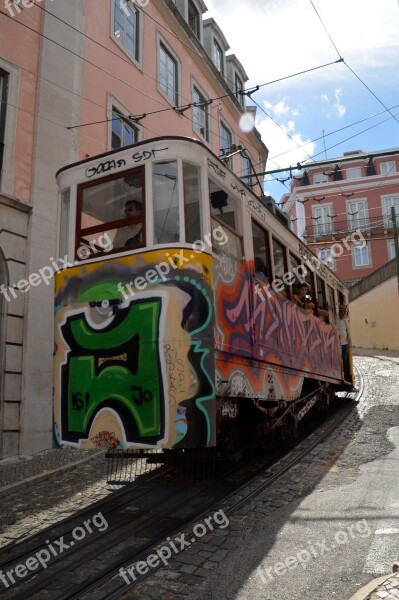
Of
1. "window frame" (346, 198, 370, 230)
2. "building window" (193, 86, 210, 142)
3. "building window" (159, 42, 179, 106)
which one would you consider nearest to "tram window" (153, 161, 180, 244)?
"building window" (159, 42, 179, 106)

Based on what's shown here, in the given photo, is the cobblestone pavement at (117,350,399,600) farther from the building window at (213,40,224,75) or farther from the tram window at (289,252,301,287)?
the building window at (213,40,224,75)

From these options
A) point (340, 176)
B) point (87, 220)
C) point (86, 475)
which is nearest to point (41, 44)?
point (87, 220)

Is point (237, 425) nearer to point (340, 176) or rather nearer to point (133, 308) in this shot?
point (133, 308)

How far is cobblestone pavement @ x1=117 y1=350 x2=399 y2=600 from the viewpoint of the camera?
368 cm

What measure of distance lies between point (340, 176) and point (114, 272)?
37290mm

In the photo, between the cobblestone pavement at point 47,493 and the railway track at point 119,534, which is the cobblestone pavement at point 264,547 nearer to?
the railway track at point 119,534

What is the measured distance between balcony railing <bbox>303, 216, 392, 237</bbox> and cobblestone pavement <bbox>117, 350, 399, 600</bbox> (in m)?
30.3

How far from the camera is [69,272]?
5859 mm

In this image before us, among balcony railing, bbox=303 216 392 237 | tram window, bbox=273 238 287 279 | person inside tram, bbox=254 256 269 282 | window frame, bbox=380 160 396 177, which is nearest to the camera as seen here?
person inside tram, bbox=254 256 269 282

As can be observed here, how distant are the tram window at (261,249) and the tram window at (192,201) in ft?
3.94

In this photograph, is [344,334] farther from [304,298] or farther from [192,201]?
[192,201]

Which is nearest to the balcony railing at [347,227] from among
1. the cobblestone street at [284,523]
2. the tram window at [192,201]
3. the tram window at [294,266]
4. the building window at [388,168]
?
the building window at [388,168]

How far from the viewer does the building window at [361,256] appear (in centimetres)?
3791

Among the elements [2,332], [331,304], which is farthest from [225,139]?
[2,332]
